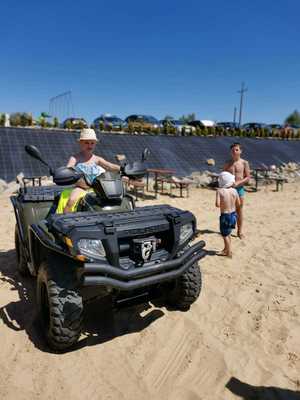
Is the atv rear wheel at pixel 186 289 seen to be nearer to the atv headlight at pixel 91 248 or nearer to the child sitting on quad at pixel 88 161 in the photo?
the atv headlight at pixel 91 248

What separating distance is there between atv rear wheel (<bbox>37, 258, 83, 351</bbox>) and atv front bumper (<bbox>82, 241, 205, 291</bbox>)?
15.2 inches

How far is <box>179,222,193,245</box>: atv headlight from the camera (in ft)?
9.08

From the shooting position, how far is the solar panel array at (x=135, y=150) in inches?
433

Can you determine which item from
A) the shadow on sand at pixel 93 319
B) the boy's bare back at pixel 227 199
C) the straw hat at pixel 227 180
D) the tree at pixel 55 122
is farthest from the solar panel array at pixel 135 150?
the shadow on sand at pixel 93 319

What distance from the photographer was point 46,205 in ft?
12.7

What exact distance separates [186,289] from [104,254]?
115 centimetres

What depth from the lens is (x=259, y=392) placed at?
2.31m

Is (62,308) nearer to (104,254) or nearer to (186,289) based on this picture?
(104,254)

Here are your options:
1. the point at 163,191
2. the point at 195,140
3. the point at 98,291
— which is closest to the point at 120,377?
the point at 98,291

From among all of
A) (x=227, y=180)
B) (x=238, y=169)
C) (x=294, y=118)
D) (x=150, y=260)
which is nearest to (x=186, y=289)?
(x=150, y=260)

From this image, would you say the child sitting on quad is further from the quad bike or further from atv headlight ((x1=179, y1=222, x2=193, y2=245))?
atv headlight ((x1=179, y1=222, x2=193, y2=245))

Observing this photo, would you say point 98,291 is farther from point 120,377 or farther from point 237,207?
point 237,207

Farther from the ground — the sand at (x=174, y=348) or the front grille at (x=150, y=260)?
the front grille at (x=150, y=260)

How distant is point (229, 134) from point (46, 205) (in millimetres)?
18647
